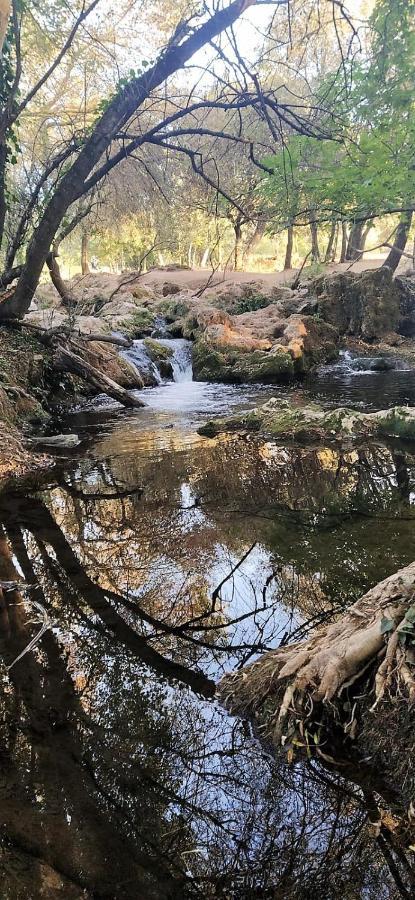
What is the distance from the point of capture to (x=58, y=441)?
7.23 meters

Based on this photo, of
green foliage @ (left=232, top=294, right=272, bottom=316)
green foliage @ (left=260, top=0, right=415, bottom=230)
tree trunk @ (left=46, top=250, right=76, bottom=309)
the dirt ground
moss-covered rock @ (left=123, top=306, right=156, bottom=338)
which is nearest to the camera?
green foliage @ (left=260, top=0, right=415, bottom=230)

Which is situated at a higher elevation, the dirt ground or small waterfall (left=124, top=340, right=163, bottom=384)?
the dirt ground

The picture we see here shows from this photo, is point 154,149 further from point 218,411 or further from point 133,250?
point 133,250

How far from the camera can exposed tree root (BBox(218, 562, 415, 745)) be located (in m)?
1.85

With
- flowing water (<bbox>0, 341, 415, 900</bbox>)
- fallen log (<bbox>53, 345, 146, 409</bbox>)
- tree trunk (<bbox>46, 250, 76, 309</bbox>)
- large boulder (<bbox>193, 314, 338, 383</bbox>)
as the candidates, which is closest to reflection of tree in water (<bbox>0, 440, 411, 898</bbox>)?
flowing water (<bbox>0, 341, 415, 900</bbox>)

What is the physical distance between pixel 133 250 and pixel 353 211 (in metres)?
30.2

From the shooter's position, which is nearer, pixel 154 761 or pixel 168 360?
pixel 154 761

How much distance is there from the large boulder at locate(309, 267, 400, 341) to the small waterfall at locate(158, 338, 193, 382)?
531 centimetres

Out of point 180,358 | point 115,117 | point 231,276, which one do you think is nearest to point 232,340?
point 180,358

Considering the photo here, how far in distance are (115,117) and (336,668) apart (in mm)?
7142

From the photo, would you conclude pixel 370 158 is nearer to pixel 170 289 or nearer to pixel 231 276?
pixel 170 289

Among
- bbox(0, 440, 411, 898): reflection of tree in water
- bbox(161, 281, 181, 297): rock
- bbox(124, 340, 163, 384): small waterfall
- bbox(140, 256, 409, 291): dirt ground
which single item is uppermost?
bbox(140, 256, 409, 291): dirt ground

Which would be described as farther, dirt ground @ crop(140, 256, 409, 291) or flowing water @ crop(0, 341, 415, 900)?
dirt ground @ crop(140, 256, 409, 291)

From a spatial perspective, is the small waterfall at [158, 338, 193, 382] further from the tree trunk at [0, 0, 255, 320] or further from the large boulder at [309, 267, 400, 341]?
the tree trunk at [0, 0, 255, 320]
